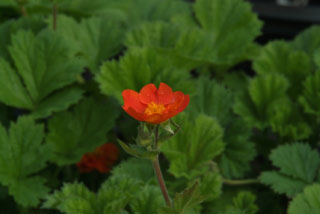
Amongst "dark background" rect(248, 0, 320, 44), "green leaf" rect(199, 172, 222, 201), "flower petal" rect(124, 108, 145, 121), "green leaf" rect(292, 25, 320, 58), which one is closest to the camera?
"flower petal" rect(124, 108, 145, 121)

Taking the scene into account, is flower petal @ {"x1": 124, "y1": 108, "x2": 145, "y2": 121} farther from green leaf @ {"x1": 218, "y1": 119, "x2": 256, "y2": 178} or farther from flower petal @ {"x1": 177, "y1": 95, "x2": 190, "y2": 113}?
green leaf @ {"x1": 218, "y1": 119, "x2": 256, "y2": 178}

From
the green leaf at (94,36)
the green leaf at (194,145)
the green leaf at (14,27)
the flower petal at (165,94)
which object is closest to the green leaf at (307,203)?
the green leaf at (194,145)

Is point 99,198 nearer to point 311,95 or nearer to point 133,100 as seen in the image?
point 133,100

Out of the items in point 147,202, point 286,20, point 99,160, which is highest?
point 147,202

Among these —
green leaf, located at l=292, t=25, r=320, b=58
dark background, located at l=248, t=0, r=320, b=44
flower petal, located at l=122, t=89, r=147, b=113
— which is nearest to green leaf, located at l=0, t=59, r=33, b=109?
flower petal, located at l=122, t=89, r=147, b=113

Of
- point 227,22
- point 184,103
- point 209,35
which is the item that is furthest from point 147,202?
point 227,22

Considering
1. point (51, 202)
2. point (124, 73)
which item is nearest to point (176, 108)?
point (51, 202)
